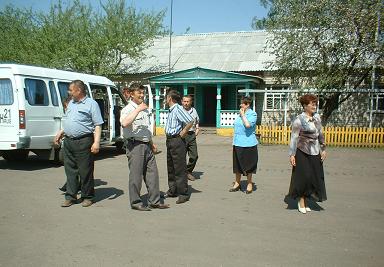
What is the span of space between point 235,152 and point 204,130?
13.7m

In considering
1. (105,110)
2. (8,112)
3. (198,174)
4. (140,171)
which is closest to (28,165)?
(8,112)

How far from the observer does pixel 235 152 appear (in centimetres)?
697

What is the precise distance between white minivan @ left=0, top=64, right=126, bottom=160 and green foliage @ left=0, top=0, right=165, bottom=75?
11038 mm

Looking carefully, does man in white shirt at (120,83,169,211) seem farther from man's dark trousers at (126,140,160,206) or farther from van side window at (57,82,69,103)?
van side window at (57,82,69,103)

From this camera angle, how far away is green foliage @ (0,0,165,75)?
2081cm

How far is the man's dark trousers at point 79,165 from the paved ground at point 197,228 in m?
0.28

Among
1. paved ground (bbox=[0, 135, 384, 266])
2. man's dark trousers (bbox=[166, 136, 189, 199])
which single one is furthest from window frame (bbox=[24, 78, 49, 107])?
man's dark trousers (bbox=[166, 136, 189, 199])

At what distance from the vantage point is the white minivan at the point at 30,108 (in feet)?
27.8

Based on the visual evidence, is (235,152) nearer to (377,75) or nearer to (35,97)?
(35,97)

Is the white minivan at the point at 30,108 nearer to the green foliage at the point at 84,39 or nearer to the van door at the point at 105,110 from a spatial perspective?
the van door at the point at 105,110

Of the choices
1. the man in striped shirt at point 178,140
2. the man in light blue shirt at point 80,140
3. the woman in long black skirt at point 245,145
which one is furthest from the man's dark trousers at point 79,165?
the woman in long black skirt at point 245,145

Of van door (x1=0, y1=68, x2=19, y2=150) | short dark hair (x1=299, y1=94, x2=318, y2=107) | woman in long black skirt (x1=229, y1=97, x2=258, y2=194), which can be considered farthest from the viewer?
van door (x1=0, y1=68, x2=19, y2=150)

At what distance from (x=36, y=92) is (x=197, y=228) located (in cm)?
583

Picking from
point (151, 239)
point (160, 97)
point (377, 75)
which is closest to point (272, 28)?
point (377, 75)
